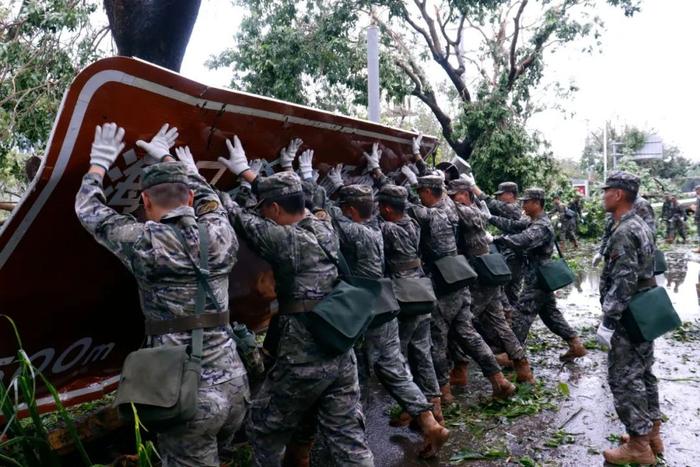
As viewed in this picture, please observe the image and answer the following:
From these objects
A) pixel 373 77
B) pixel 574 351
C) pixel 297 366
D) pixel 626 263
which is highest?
pixel 373 77

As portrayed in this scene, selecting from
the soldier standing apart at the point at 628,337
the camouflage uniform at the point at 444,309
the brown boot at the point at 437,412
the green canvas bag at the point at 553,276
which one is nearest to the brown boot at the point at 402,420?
the brown boot at the point at 437,412

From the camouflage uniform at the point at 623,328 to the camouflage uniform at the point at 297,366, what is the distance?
199 cm

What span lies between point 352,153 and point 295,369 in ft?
7.77

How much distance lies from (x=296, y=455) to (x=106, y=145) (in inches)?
98.1

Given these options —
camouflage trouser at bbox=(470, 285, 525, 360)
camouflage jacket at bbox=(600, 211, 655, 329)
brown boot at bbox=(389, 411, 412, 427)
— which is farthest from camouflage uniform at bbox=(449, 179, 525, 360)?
camouflage jacket at bbox=(600, 211, 655, 329)

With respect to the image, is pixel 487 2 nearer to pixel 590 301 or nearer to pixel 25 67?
pixel 590 301

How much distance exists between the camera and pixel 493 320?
5.94 meters

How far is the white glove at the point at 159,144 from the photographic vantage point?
122 inches

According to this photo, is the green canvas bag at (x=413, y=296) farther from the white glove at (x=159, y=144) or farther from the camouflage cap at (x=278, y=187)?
the white glove at (x=159, y=144)

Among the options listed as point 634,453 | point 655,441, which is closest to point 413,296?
point 634,453

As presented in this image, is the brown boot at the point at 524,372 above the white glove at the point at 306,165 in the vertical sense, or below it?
below

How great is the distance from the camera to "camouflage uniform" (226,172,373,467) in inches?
129

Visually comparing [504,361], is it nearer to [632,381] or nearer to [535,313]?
[535,313]

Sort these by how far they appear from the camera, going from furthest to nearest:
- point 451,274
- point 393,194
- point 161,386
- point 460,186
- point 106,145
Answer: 1. point 460,186
2. point 451,274
3. point 393,194
4. point 106,145
5. point 161,386
